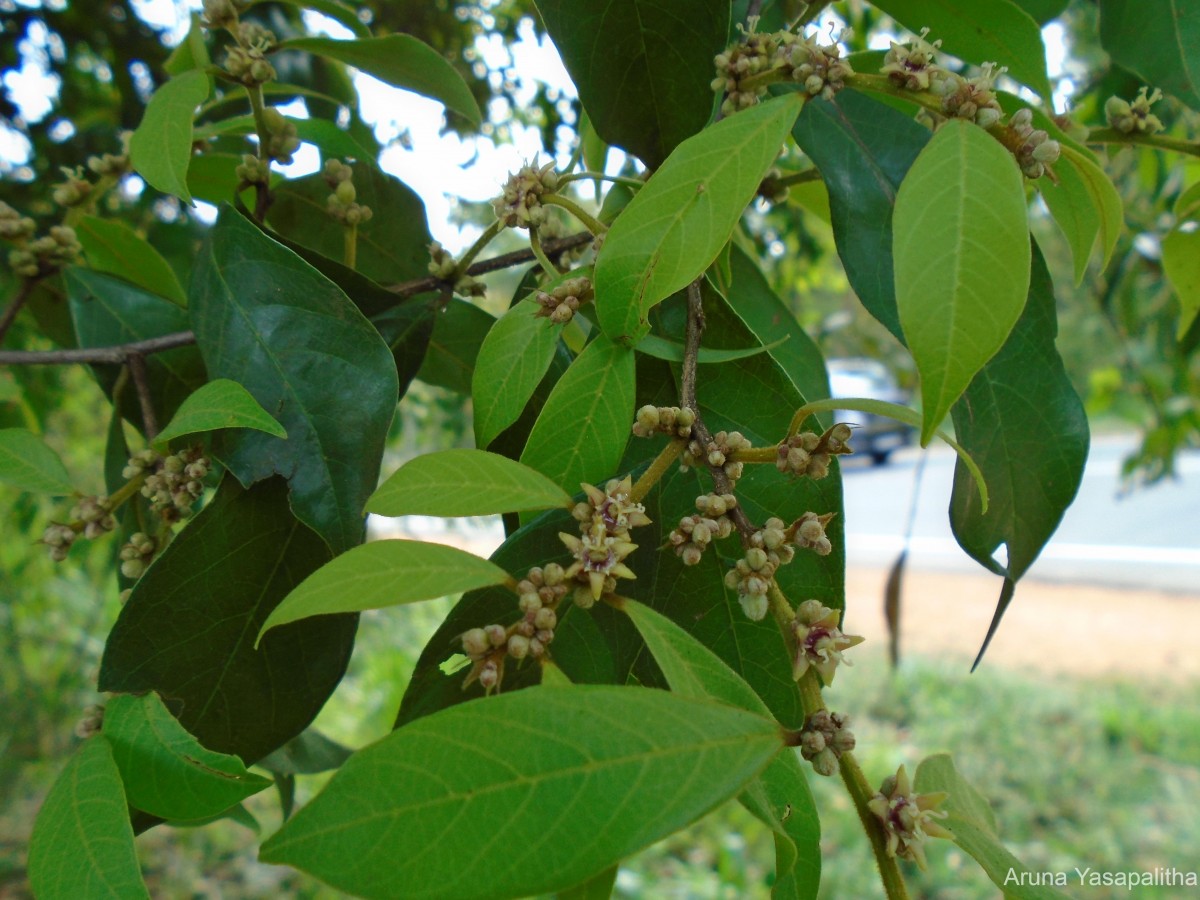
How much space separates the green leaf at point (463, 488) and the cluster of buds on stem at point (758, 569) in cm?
7

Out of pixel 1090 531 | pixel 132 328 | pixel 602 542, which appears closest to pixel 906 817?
pixel 602 542

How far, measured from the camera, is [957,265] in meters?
0.30

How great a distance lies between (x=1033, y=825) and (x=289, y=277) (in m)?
2.80

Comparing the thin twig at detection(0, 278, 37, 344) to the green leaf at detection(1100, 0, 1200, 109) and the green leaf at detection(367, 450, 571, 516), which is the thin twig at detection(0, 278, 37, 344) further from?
the green leaf at detection(1100, 0, 1200, 109)

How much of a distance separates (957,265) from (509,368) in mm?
192

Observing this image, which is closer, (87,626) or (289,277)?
(289,277)

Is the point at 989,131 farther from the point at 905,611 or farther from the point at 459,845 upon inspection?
the point at 905,611

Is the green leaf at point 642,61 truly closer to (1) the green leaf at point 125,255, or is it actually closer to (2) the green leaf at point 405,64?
(2) the green leaf at point 405,64

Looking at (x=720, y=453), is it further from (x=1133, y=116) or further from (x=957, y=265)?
(x=1133, y=116)

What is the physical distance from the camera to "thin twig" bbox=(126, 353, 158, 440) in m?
0.50

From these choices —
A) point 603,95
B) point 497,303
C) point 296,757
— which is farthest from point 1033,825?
point 603,95

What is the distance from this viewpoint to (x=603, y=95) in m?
0.48

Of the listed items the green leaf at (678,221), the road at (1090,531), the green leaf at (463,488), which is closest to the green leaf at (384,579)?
the green leaf at (463,488)

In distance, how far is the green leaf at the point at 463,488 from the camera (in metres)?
0.33
